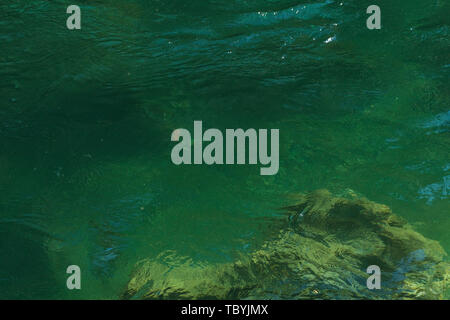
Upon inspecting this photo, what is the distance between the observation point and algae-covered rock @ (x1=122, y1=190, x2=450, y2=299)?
5.12 m

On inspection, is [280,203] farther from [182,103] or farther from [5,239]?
[5,239]

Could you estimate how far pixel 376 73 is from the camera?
19.5 feet

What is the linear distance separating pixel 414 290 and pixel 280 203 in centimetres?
234

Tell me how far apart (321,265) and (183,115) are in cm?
324

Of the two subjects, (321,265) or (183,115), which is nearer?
(321,265)

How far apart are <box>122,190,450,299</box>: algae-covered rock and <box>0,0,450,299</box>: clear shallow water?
335mm

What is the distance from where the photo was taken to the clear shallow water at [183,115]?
5246 mm

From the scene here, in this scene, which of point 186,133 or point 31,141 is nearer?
point 31,141

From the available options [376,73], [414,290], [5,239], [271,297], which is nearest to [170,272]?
[271,297]

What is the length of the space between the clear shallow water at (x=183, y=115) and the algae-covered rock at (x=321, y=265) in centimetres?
33

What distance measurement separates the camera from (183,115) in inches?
241

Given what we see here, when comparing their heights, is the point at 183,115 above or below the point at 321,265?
above
